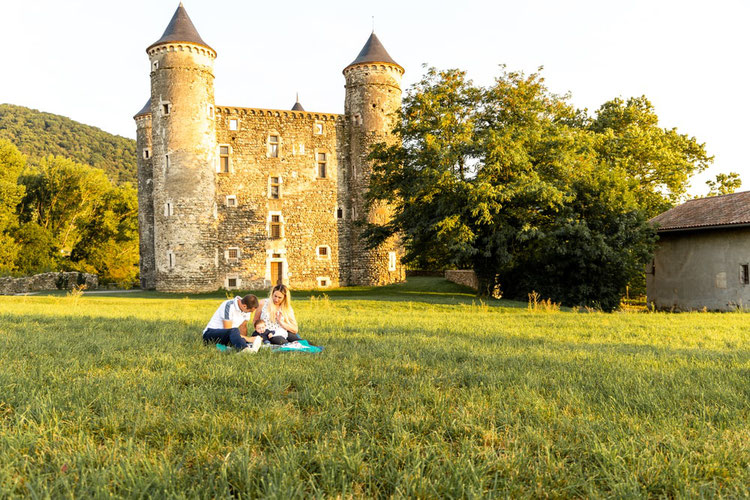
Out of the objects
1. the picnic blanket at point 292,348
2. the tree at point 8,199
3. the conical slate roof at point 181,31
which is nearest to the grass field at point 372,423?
the picnic blanket at point 292,348

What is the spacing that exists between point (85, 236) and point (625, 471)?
54.1m

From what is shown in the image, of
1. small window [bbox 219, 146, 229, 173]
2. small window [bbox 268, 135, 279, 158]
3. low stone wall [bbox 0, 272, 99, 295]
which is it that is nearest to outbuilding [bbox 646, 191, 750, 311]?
small window [bbox 268, 135, 279, 158]

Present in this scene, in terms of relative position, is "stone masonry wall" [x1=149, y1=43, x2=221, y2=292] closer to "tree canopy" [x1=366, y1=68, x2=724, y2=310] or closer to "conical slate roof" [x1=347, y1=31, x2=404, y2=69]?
"conical slate roof" [x1=347, y1=31, x2=404, y2=69]

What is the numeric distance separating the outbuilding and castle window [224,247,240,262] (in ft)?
84.9

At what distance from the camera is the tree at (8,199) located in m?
40.2

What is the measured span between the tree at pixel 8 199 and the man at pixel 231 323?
4038cm

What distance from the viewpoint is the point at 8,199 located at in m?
40.4

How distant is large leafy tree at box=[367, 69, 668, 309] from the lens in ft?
69.7

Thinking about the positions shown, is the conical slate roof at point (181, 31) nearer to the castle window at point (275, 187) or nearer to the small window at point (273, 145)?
the small window at point (273, 145)

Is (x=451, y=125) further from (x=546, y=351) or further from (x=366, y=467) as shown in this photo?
(x=366, y=467)

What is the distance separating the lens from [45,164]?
4691 cm

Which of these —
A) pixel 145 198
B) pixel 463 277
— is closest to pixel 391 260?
pixel 463 277

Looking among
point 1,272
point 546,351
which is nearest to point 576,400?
point 546,351

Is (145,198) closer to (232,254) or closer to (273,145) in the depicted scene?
(232,254)
